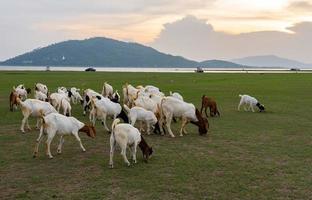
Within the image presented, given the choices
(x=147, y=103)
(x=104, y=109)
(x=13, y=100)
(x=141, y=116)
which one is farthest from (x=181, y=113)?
(x=13, y=100)

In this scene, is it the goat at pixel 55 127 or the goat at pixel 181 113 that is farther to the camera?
the goat at pixel 181 113

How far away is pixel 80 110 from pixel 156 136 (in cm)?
963

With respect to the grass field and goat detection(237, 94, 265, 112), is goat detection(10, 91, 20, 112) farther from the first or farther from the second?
goat detection(237, 94, 265, 112)

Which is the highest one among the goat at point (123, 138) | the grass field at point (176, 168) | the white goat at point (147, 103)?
the white goat at point (147, 103)

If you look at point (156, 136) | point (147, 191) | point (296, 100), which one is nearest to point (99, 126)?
point (156, 136)

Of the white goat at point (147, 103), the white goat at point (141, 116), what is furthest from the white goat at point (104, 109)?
the white goat at point (141, 116)

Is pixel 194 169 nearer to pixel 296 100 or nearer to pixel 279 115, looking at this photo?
pixel 279 115

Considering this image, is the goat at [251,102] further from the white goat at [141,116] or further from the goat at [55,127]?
the goat at [55,127]

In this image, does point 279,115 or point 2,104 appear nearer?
point 279,115

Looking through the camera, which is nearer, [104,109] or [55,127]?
[55,127]

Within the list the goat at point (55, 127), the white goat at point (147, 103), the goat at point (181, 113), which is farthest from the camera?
the white goat at point (147, 103)

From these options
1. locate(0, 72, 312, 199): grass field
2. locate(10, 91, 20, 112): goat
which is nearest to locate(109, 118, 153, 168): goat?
locate(0, 72, 312, 199): grass field

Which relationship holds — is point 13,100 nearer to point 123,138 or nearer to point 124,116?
point 124,116

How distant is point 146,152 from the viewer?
43.7 feet
